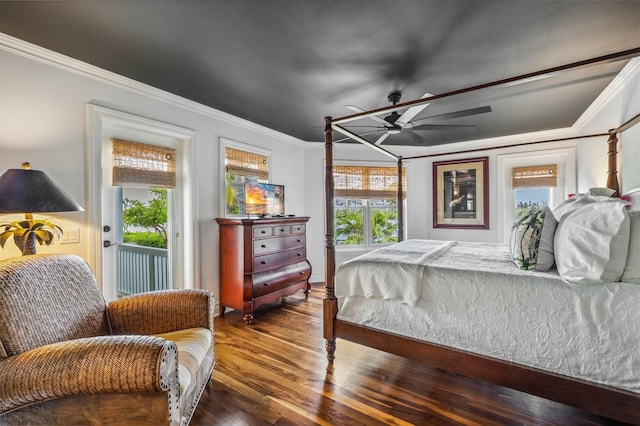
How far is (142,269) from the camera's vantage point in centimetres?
319

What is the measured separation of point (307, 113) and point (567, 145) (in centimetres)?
376

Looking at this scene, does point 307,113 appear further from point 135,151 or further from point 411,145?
point 411,145

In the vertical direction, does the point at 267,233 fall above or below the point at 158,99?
below

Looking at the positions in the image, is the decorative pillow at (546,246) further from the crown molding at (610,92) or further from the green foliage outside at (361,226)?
the green foliage outside at (361,226)

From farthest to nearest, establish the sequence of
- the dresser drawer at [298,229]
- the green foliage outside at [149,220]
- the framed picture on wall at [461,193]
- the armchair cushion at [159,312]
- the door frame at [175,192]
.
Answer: the framed picture on wall at [461,193], the dresser drawer at [298,229], the green foliage outside at [149,220], the door frame at [175,192], the armchair cushion at [159,312]

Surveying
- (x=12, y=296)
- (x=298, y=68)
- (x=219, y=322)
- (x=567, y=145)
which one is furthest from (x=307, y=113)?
(x=567, y=145)

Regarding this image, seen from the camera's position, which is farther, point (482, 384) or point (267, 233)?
point (267, 233)

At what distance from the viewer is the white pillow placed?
1412 millimetres

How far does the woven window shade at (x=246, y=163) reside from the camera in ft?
11.7

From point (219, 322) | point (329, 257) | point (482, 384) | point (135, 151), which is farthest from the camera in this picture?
point (219, 322)

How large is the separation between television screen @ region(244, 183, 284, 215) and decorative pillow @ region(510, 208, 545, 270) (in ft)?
9.29

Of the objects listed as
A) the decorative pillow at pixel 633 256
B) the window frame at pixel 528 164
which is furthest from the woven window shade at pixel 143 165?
the window frame at pixel 528 164

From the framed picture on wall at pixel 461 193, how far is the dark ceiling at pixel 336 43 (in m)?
1.75

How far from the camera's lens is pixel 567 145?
3.92 metres
